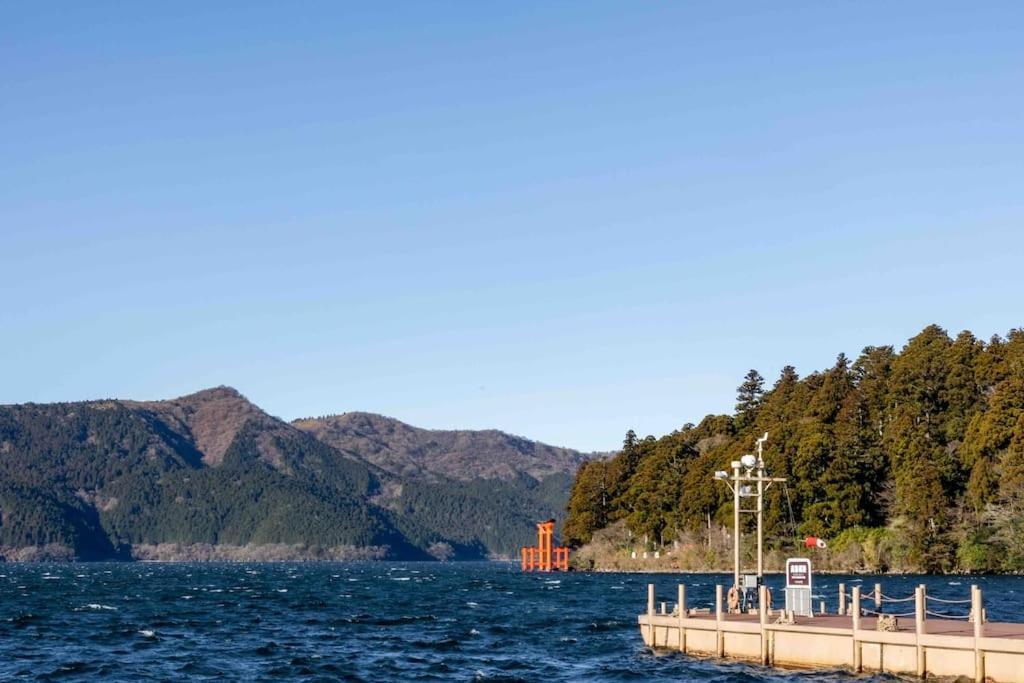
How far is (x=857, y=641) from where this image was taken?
45.2 meters

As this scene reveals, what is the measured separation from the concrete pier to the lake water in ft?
3.51

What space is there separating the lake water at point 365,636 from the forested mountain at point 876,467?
17389 millimetres

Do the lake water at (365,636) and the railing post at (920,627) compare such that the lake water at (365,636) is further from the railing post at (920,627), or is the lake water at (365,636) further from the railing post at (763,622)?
the railing post at (920,627)

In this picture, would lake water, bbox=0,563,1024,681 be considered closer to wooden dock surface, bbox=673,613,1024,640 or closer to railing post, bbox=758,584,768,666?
railing post, bbox=758,584,768,666

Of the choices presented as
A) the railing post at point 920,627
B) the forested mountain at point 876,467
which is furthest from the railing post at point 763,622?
the forested mountain at point 876,467

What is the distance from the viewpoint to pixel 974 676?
134 feet

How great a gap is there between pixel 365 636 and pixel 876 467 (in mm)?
94401

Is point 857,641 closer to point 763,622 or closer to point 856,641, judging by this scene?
point 856,641

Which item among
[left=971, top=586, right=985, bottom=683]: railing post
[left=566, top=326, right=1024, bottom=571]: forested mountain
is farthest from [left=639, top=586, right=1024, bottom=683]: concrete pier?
[left=566, top=326, right=1024, bottom=571]: forested mountain

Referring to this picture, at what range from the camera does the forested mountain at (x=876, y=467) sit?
442ft

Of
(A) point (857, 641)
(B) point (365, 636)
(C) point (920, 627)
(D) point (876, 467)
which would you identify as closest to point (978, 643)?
(C) point (920, 627)

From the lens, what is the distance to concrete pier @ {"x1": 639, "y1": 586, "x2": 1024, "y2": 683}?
40.7m

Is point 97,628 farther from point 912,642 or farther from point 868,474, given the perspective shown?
point 868,474

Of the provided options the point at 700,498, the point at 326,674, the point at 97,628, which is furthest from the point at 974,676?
the point at 700,498
